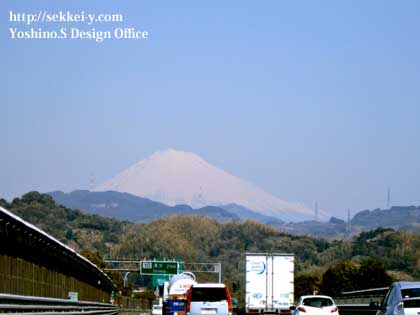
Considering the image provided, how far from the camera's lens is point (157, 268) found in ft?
412

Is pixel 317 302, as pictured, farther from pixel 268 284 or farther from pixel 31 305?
pixel 31 305

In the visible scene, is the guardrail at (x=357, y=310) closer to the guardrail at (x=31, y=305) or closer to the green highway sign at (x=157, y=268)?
the guardrail at (x=31, y=305)

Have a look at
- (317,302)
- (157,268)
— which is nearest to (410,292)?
(317,302)

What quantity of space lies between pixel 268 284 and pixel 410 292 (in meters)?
29.0

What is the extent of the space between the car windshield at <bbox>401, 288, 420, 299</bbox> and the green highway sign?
102608 mm

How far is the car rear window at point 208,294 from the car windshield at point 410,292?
58.7 feet

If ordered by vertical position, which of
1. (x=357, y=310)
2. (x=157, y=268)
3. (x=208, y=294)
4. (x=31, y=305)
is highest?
(x=31, y=305)

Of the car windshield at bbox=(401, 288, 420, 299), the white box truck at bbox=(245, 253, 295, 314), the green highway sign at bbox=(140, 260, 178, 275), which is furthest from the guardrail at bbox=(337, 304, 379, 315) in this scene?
the green highway sign at bbox=(140, 260, 178, 275)

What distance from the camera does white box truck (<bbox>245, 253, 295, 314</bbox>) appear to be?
49.5m

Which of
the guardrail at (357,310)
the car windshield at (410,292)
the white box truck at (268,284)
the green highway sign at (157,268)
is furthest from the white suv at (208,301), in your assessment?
the green highway sign at (157,268)

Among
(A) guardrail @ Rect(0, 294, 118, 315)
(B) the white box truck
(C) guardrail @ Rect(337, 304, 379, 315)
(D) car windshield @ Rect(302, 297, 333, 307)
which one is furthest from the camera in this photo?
(B) the white box truck

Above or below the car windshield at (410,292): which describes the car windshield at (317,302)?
below

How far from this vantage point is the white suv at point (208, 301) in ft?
125

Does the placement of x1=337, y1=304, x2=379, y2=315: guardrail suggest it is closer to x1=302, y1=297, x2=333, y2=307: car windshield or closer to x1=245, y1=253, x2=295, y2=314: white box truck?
x1=302, y1=297, x2=333, y2=307: car windshield
